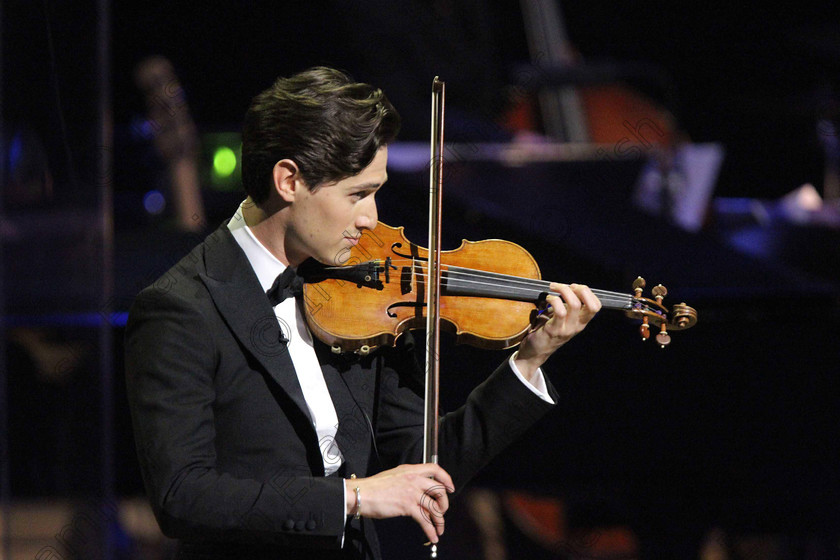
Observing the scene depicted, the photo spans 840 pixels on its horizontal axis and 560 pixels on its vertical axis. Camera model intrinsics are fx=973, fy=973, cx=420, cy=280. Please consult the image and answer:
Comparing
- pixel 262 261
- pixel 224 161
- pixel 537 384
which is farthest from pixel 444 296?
pixel 224 161

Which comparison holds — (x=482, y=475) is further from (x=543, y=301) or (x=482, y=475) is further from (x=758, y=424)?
(x=543, y=301)

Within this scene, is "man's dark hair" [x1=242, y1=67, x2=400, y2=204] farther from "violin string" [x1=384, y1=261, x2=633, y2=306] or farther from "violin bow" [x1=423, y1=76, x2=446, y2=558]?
"violin string" [x1=384, y1=261, x2=633, y2=306]

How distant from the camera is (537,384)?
1706mm

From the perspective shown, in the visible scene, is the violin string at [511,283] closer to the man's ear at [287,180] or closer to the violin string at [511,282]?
the violin string at [511,282]

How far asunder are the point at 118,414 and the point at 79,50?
1.21 meters

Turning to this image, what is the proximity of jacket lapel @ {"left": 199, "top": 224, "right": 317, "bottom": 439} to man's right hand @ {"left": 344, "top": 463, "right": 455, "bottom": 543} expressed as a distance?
0.58 ft

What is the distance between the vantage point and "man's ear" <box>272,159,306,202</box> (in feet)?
5.02

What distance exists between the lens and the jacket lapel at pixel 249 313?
4.92 feet

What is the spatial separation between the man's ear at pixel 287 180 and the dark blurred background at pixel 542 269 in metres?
0.78

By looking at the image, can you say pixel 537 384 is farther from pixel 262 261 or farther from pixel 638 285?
pixel 262 261

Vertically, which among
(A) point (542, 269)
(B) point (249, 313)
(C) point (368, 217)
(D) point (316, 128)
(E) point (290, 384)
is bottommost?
(A) point (542, 269)

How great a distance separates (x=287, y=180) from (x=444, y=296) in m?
0.36

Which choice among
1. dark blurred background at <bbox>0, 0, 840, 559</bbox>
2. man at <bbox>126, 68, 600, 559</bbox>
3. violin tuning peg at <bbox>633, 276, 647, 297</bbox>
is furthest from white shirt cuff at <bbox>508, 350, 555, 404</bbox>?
dark blurred background at <bbox>0, 0, 840, 559</bbox>

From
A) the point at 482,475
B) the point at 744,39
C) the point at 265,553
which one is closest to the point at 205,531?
the point at 265,553
